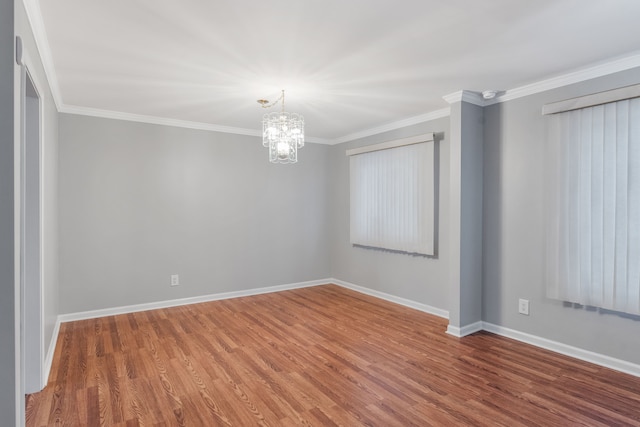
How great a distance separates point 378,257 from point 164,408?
333cm

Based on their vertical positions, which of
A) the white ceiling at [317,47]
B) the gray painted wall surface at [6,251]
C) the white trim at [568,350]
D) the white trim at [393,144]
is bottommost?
the white trim at [568,350]

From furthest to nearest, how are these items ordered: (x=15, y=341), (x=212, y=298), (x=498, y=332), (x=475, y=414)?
(x=212, y=298) < (x=498, y=332) < (x=475, y=414) < (x=15, y=341)

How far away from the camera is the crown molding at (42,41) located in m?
1.90

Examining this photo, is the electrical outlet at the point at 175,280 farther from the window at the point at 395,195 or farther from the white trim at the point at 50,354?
the window at the point at 395,195

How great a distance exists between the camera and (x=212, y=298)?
15.5ft

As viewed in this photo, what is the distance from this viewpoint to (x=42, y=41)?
2289mm

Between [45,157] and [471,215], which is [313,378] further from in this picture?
[45,157]

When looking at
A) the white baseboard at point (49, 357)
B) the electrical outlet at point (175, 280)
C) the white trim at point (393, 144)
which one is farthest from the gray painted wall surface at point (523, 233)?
the white baseboard at point (49, 357)

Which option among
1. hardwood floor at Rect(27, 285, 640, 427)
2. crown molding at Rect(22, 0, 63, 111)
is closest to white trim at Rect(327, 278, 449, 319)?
hardwood floor at Rect(27, 285, 640, 427)

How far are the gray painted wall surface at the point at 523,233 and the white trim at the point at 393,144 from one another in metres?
0.70

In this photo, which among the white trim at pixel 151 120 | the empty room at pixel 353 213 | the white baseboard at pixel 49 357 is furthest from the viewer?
the white trim at pixel 151 120

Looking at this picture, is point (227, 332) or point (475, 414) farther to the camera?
point (227, 332)

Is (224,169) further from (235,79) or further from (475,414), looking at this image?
(475,414)

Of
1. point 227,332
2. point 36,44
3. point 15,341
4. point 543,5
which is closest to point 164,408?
point 15,341
